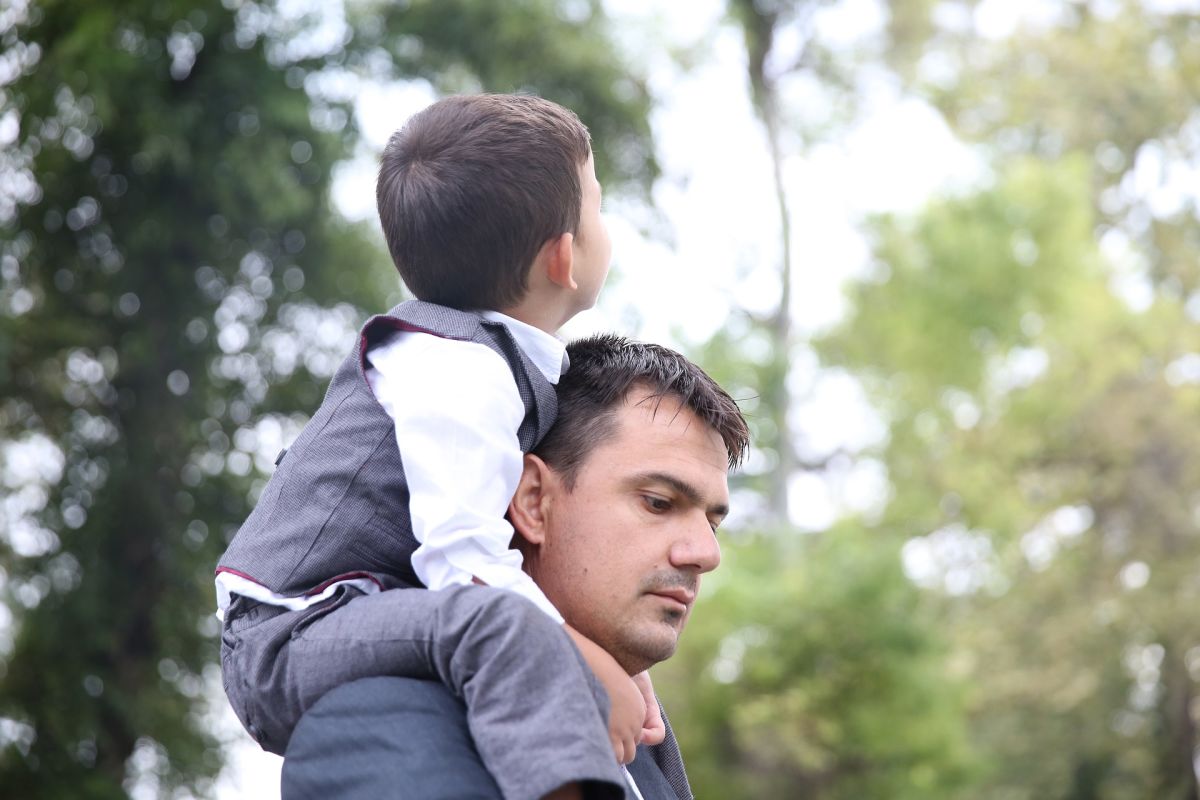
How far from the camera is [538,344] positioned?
71.0 inches

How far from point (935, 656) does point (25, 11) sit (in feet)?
26.3

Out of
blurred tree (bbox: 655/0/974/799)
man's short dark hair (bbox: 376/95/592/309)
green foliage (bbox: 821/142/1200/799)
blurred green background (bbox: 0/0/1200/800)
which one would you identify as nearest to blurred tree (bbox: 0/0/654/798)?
blurred green background (bbox: 0/0/1200/800)

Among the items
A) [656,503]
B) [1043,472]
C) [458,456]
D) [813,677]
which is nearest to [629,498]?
[656,503]

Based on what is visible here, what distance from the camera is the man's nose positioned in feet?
5.63

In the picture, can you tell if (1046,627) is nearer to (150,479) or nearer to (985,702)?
(985,702)

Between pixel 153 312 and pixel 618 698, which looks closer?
pixel 618 698

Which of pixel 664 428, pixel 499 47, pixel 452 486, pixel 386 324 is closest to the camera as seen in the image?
pixel 452 486

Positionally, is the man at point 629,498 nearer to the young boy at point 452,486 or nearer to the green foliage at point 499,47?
the young boy at point 452,486

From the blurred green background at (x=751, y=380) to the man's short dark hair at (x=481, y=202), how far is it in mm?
7647

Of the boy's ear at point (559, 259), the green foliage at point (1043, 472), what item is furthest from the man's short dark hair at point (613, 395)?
the green foliage at point (1043, 472)

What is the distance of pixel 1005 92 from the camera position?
1673cm

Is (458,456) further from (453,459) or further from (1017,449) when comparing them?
(1017,449)

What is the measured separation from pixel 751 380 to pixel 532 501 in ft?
34.8

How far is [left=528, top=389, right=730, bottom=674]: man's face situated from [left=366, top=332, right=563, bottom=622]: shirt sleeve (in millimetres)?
144
